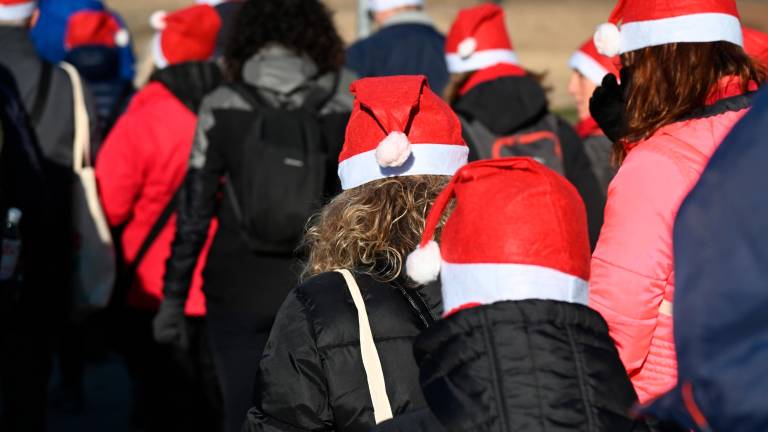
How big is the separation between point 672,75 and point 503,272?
839mm

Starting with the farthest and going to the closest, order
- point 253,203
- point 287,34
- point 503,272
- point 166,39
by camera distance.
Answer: point 166,39, point 287,34, point 253,203, point 503,272

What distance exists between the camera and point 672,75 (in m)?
2.46

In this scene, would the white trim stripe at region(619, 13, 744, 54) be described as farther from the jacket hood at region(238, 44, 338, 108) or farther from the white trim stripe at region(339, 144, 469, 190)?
the jacket hood at region(238, 44, 338, 108)

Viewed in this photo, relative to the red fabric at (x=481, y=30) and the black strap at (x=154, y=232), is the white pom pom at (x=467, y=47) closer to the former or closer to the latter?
the red fabric at (x=481, y=30)

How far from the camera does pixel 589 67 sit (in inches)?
169

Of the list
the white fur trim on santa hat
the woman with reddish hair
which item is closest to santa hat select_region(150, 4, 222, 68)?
the white fur trim on santa hat

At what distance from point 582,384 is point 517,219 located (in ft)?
0.96

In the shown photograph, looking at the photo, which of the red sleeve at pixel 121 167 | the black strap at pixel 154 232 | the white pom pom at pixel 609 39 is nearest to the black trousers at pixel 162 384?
the black strap at pixel 154 232

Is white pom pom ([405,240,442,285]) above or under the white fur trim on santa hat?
above

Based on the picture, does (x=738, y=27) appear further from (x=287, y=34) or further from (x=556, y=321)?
(x=287, y=34)

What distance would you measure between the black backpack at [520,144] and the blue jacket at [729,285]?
9.54ft

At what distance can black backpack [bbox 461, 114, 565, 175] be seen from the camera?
4320 mm

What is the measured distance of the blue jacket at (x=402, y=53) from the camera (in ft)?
19.0

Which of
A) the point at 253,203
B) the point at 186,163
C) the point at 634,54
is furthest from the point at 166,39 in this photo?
the point at 634,54
